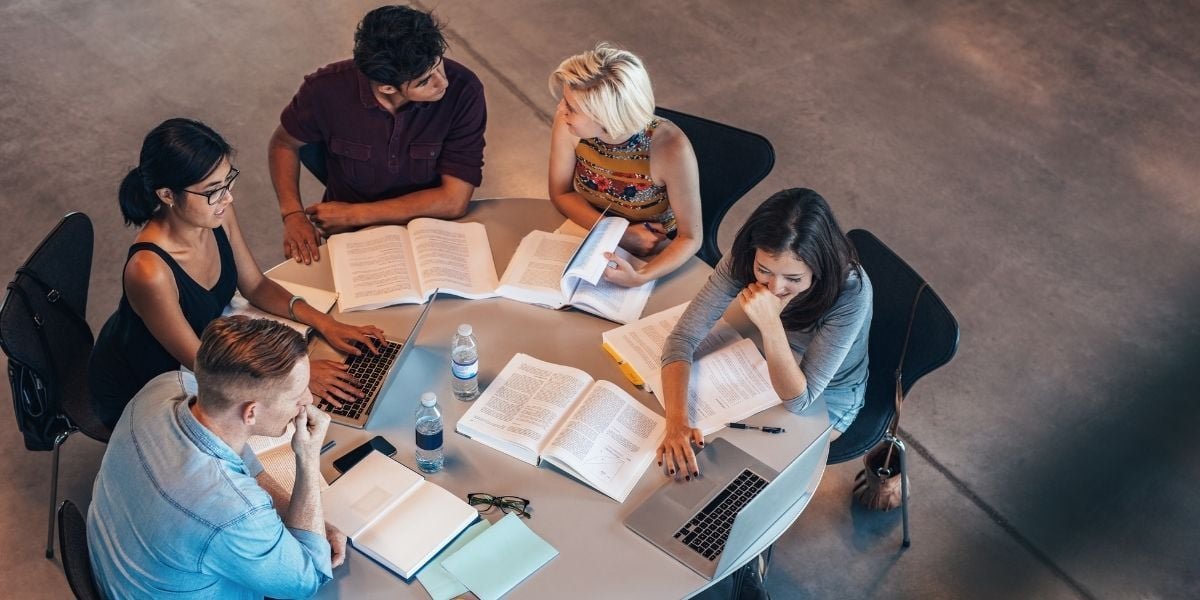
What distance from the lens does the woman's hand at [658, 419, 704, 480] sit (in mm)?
2715

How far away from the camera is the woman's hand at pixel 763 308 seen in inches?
113

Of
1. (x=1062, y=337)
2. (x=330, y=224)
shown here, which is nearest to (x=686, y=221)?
(x=330, y=224)

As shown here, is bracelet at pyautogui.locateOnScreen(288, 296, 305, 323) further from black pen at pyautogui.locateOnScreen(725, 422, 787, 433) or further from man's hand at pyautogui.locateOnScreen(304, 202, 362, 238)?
black pen at pyautogui.locateOnScreen(725, 422, 787, 433)

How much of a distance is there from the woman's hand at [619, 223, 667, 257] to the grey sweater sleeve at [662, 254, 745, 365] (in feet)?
1.22

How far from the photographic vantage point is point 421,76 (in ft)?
10.8

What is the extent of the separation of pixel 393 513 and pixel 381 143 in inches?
55.8

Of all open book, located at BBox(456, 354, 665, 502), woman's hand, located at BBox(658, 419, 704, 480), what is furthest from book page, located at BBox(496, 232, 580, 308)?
woman's hand, located at BBox(658, 419, 704, 480)

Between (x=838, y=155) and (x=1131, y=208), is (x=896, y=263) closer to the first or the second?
(x=838, y=155)

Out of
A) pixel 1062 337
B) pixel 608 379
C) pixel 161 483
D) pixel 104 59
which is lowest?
pixel 1062 337

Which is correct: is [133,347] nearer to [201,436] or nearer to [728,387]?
[201,436]

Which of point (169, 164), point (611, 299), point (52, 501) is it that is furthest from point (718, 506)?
point (52, 501)

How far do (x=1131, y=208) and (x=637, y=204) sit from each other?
2.88 metres

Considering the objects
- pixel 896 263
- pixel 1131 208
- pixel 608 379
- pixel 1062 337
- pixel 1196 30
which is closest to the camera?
pixel 608 379

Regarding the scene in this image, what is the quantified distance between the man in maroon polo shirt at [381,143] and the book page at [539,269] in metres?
0.31
